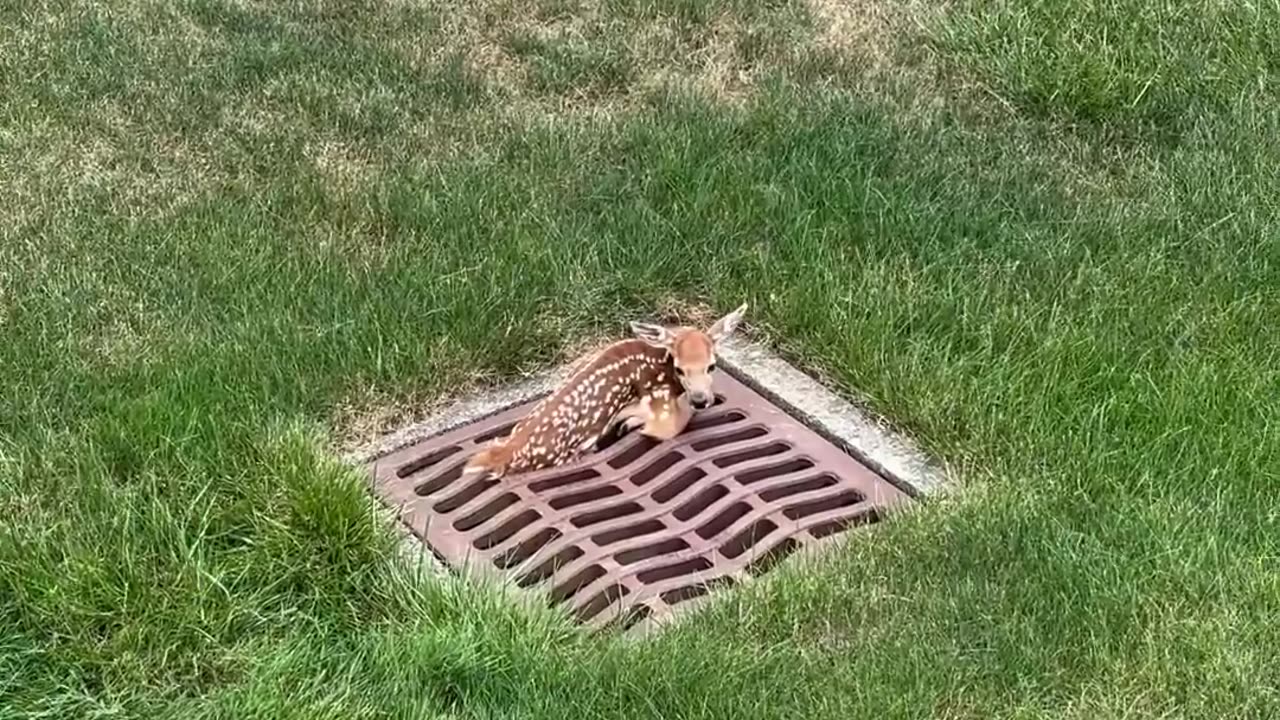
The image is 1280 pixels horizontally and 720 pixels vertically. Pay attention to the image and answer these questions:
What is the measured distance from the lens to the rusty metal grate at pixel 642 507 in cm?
429

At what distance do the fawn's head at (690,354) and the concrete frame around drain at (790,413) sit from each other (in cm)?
28

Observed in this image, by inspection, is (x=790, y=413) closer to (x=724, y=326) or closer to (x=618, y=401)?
(x=724, y=326)

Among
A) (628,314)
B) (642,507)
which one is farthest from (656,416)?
(628,314)

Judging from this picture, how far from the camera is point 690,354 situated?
4.81 m

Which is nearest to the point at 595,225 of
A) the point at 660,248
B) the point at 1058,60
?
the point at 660,248

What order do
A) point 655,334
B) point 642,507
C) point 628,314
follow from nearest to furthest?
point 642,507 → point 655,334 → point 628,314

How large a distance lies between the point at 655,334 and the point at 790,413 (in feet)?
1.47

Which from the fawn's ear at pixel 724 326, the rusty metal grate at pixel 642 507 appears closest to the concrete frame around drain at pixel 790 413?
the rusty metal grate at pixel 642 507

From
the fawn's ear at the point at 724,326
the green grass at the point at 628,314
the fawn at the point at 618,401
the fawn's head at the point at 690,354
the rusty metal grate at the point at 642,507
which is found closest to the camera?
the green grass at the point at 628,314

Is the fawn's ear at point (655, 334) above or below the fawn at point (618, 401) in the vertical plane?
above

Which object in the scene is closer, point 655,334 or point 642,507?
point 642,507

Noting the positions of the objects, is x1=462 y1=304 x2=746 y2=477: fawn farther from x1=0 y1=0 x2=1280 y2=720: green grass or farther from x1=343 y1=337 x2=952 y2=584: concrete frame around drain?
x1=0 y1=0 x2=1280 y2=720: green grass

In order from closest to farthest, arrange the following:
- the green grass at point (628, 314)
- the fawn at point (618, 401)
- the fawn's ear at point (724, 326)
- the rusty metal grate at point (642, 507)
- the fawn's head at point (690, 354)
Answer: the green grass at point (628, 314)
the rusty metal grate at point (642, 507)
the fawn at point (618, 401)
the fawn's head at point (690, 354)
the fawn's ear at point (724, 326)

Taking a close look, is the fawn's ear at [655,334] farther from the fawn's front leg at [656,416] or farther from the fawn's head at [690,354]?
the fawn's front leg at [656,416]
